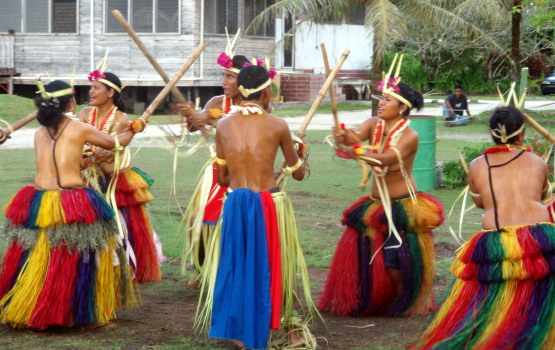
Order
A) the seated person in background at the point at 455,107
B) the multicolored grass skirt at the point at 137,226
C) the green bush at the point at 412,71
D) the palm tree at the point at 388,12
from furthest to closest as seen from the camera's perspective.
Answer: the green bush at the point at 412,71 → the seated person in background at the point at 455,107 → the palm tree at the point at 388,12 → the multicolored grass skirt at the point at 137,226

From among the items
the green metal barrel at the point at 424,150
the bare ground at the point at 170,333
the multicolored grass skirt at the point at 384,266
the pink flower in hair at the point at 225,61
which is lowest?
the bare ground at the point at 170,333

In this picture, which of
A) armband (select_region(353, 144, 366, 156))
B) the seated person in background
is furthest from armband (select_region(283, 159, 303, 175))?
the seated person in background

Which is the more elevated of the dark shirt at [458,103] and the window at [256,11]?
the window at [256,11]

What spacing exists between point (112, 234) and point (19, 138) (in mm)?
13647

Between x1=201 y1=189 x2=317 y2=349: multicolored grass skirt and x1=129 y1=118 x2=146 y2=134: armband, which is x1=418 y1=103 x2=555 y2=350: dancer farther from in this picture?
x1=129 y1=118 x2=146 y2=134: armband

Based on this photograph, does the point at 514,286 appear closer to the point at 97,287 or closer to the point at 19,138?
the point at 97,287

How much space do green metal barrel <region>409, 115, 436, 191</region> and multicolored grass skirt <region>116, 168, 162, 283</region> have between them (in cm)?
554

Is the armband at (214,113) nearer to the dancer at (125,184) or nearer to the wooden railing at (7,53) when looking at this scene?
the dancer at (125,184)

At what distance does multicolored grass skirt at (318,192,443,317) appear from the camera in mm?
6107

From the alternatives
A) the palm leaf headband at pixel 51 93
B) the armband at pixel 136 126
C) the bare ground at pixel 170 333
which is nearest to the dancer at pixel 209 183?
the armband at pixel 136 126

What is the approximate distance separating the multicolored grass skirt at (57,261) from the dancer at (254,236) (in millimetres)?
866

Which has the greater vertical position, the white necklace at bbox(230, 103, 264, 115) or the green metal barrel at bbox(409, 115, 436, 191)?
the white necklace at bbox(230, 103, 264, 115)

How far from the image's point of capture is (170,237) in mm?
8969

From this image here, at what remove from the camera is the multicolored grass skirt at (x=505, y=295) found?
14.9 feet
